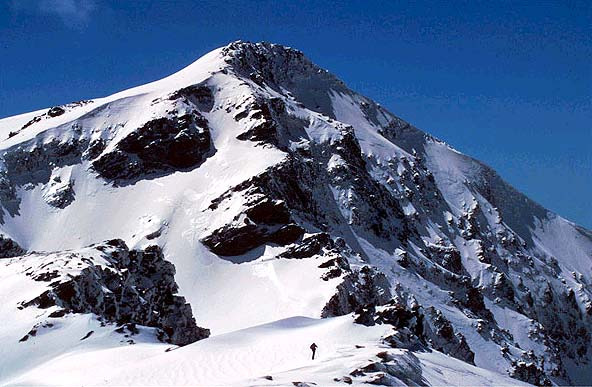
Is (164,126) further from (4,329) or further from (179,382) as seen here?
(179,382)

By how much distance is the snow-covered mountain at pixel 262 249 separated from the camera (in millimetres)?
42625

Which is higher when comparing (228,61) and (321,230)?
(228,61)

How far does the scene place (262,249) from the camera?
101m

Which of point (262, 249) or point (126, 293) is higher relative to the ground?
point (262, 249)

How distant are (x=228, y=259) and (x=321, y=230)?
785 inches

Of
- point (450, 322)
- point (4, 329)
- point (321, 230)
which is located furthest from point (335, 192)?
point (4, 329)

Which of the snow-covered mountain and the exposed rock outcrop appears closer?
the snow-covered mountain

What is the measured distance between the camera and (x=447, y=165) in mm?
191500

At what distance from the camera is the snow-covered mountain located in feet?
140

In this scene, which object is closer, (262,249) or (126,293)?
(126,293)

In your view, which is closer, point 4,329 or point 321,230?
point 4,329

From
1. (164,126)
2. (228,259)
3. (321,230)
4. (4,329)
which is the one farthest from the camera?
(164,126)

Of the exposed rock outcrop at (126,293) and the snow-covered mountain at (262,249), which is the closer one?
the snow-covered mountain at (262,249)

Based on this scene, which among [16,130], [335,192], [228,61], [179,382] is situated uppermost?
[228,61]
